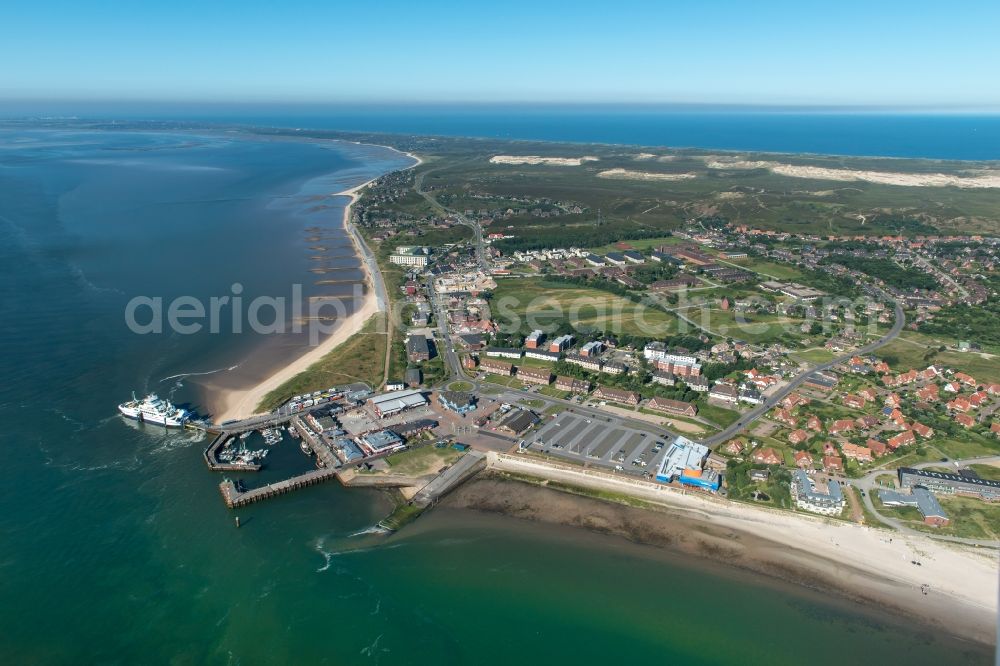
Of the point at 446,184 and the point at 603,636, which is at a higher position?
the point at 446,184

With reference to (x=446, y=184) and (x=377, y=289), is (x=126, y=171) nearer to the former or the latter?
(x=446, y=184)

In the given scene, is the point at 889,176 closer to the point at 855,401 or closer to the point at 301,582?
the point at 855,401

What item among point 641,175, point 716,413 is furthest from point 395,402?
point 641,175

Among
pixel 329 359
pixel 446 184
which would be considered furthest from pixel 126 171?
pixel 329 359

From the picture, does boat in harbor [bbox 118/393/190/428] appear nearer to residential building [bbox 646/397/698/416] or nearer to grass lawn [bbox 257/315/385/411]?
grass lawn [bbox 257/315/385/411]

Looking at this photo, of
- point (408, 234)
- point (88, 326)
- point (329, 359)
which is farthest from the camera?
point (408, 234)

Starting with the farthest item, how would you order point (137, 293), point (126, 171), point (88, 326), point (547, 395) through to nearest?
1. point (126, 171)
2. point (137, 293)
3. point (88, 326)
4. point (547, 395)

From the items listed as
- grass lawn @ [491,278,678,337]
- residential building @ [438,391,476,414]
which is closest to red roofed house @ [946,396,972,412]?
grass lawn @ [491,278,678,337]
